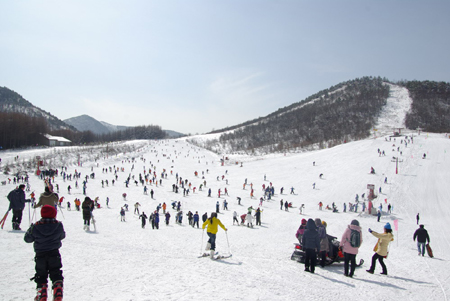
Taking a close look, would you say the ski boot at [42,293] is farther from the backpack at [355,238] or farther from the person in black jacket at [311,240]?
the backpack at [355,238]

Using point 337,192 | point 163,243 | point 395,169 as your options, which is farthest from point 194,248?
point 395,169

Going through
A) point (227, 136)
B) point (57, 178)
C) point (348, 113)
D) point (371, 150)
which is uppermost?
point (348, 113)

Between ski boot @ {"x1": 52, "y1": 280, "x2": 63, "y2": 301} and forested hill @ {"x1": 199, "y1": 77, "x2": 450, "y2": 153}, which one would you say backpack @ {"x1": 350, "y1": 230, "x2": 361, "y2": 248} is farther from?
forested hill @ {"x1": 199, "y1": 77, "x2": 450, "y2": 153}

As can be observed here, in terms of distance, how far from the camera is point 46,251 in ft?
11.7

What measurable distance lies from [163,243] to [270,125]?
14396 cm

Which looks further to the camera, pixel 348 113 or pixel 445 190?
pixel 348 113

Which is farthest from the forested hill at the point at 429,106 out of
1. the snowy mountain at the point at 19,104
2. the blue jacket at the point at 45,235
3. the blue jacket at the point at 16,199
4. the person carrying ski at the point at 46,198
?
the snowy mountain at the point at 19,104

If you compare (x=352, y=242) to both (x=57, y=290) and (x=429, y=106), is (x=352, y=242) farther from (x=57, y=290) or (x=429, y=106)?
(x=429, y=106)

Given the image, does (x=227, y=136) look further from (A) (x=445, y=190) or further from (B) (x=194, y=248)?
(B) (x=194, y=248)

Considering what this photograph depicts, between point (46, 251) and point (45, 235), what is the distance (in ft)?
0.76

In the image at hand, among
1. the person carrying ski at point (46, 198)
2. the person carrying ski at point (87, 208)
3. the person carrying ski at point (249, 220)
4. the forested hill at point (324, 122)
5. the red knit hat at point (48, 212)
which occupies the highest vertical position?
the forested hill at point (324, 122)

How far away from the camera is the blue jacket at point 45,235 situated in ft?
11.5

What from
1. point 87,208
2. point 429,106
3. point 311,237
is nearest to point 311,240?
point 311,237

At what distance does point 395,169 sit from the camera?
37.8m
